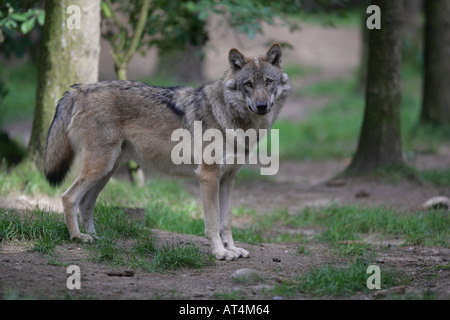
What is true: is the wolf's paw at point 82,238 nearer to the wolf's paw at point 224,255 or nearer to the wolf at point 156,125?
the wolf at point 156,125

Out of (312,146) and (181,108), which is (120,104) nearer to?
(181,108)

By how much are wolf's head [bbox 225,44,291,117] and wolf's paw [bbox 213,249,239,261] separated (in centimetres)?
128

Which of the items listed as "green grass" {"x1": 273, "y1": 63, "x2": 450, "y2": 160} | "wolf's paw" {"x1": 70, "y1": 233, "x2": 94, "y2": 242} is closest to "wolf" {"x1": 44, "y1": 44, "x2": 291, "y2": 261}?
"wolf's paw" {"x1": 70, "y1": 233, "x2": 94, "y2": 242}

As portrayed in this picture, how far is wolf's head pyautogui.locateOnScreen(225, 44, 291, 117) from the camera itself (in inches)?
191

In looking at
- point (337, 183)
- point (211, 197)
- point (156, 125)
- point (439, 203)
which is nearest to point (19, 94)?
point (337, 183)

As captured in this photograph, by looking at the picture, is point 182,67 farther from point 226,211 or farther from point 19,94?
point 226,211

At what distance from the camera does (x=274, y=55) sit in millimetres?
5113

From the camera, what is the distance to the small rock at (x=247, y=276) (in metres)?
4.14

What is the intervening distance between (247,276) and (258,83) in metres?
1.78

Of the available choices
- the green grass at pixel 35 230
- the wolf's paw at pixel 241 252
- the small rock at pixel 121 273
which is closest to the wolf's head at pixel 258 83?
the wolf's paw at pixel 241 252

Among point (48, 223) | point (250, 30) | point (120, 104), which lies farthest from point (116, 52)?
point (48, 223)

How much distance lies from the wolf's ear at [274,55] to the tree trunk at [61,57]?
7.97 ft

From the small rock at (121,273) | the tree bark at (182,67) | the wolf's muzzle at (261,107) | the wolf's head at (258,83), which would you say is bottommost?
the small rock at (121,273)

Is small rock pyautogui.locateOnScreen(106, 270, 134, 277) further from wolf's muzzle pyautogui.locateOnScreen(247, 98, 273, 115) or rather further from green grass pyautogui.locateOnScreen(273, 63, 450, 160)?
green grass pyautogui.locateOnScreen(273, 63, 450, 160)
